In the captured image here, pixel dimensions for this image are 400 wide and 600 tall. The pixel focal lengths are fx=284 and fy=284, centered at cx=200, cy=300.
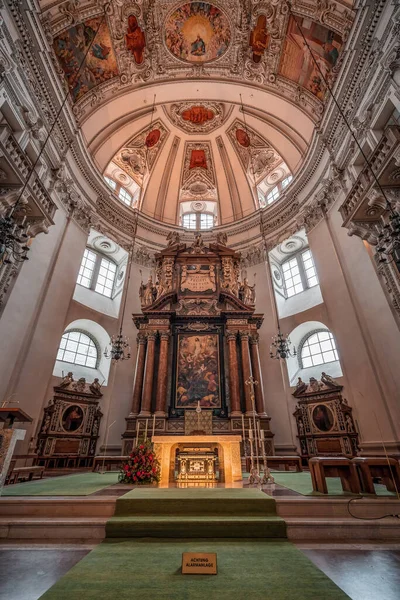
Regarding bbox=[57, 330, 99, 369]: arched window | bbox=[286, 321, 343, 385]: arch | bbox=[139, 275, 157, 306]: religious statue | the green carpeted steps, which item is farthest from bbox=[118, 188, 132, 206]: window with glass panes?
the green carpeted steps

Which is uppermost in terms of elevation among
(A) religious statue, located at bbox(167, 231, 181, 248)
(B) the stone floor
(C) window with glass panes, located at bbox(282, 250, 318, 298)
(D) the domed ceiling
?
(D) the domed ceiling

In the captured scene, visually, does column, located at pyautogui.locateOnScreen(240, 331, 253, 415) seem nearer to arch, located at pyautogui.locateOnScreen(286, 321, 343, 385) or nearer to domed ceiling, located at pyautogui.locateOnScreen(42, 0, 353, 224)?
arch, located at pyautogui.locateOnScreen(286, 321, 343, 385)

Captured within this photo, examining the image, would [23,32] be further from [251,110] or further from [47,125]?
[251,110]

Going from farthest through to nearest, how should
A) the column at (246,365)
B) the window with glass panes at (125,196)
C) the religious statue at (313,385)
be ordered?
the window with glass panes at (125,196) < the religious statue at (313,385) < the column at (246,365)

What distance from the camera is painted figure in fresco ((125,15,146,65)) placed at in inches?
484

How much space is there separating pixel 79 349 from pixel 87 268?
3.93m

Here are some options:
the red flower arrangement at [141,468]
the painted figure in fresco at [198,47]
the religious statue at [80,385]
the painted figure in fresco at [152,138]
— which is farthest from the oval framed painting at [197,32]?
the red flower arrangement at [141,468]

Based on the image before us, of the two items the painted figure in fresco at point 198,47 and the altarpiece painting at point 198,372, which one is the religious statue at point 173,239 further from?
Answer: the painted figure in fresco at point 198,47

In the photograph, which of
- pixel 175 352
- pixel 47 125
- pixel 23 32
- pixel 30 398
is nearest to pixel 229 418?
pixel 175 352

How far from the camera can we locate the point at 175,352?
417 inches

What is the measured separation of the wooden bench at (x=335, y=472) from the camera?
397 centimetres

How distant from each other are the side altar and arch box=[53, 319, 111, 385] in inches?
81.7

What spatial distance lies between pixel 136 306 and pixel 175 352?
3.97 meters

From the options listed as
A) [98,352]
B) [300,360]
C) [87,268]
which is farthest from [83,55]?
[300,360]
